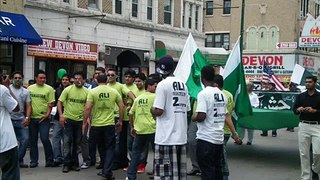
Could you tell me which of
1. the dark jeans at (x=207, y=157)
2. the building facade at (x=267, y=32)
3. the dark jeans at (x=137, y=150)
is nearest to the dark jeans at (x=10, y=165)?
the dark jeans at (x=137, y=150)

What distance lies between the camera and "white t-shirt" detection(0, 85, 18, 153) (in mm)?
5730

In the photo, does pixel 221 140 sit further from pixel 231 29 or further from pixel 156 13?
pixel 231 29

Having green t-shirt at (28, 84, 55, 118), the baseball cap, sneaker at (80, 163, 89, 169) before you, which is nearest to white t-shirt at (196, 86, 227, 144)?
the baseball cap

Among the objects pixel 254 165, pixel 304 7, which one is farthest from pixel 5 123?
pixel 304 7

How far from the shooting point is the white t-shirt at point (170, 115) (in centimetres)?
627

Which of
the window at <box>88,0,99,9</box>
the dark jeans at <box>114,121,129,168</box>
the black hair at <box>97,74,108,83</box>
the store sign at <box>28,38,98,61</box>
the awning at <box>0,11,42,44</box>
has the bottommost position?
the dark jeans at <box>114,121,129,168</box>

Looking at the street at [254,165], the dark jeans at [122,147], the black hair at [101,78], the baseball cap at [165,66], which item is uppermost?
the baseball cap at [165,66]

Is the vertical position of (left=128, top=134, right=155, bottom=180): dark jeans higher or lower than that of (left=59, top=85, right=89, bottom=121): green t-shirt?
lower

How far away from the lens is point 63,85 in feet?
33.3

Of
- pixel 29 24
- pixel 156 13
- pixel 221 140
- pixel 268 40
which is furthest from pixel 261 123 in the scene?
pixel 268 40

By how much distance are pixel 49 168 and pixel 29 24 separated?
10.8m

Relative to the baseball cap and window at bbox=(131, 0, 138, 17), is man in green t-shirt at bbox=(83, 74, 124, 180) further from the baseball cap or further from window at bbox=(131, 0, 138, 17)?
window at bbox=(131, 0, 138, 17)

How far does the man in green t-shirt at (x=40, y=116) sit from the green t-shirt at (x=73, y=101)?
0.52 m

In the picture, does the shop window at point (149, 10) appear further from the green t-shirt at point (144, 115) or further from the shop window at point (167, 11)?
the green t-shirt at point (144, 115)
